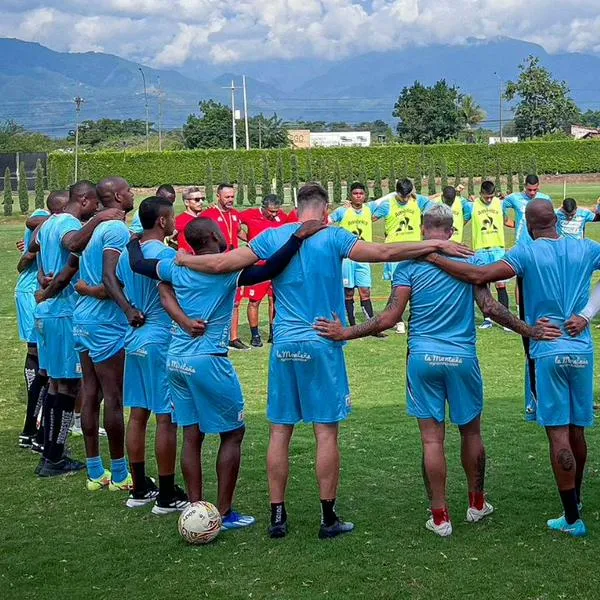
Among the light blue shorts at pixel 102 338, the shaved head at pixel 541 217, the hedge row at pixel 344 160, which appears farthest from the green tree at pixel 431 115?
the shaved head at pixel 541 217

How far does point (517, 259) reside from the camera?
6340 millimetres

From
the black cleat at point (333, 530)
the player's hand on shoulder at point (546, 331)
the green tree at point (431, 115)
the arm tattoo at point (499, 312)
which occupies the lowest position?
the black cleat at point (333, 530)

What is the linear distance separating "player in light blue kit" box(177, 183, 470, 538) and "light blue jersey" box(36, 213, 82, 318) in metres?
2.02

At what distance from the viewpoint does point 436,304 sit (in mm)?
6348

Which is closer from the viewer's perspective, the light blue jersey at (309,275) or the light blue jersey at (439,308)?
the light blue jersey at (439,308)

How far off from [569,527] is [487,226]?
918 cm

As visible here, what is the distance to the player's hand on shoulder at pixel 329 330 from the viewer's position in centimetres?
642

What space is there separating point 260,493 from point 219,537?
37.9 inches

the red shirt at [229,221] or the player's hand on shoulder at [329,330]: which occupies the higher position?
the red shirt at [229,221]

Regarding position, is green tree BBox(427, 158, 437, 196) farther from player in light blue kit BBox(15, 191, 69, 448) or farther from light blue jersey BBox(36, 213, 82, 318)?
light blue jersey BBox(36, 213, 82, 318)

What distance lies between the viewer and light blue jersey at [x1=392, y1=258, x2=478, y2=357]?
634 centimetres

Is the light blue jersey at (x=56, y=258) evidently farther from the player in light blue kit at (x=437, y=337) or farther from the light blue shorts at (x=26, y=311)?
the player in light blue kit at (x=437, y=337)

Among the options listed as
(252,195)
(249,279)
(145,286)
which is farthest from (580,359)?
(252,195)

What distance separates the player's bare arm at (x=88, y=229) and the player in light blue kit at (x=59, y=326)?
371 mm
